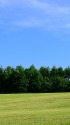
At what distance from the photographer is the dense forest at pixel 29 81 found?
122m

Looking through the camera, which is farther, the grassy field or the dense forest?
the dense forest

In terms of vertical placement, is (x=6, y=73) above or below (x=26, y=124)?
above

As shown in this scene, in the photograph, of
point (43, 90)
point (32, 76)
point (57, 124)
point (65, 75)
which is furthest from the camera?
point (65, 75)

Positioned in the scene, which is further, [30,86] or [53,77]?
[53,77]

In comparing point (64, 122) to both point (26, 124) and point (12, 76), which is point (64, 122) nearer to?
point (26, 124)

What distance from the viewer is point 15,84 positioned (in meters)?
123

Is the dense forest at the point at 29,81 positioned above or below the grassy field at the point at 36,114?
above

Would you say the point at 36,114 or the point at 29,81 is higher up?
the point at 29,81

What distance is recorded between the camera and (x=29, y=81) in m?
128

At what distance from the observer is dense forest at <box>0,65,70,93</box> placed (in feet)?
401

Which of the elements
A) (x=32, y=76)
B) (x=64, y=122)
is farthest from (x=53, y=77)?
(x=64, y=122)

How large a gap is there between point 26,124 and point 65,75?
125 m

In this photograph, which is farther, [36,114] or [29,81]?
[29,81]

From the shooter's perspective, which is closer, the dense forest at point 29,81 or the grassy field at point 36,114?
the grassy field at point 36,114
